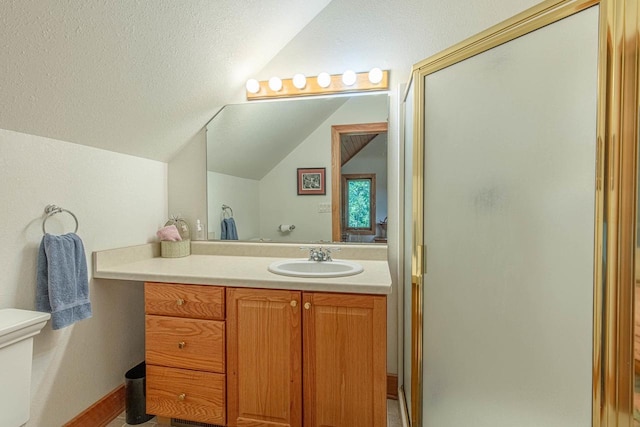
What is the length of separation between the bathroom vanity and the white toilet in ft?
1.33

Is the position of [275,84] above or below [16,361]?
above

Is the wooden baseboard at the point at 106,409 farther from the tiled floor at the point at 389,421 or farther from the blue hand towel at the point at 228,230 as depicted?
the blue hand towel at the point at 228,230

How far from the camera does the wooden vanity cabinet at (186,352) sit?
141 centimetres

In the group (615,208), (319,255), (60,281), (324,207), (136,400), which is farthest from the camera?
(324,207)

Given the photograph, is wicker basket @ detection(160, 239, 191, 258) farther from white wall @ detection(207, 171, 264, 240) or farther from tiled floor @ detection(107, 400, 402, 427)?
tiled floor @ detection(107, 400, 402, 427)

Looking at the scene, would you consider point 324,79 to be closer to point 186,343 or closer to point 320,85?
point 320,85

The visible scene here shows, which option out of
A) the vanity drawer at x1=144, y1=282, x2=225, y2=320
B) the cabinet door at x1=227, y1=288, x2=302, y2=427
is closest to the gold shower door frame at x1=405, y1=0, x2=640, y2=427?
the cabinet door at x1=227, y1=288, x2=302, y2=427

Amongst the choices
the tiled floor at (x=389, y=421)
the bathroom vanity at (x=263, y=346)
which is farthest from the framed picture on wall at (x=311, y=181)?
the tiled floor at (x=389, y=421)

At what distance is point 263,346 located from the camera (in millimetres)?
1372

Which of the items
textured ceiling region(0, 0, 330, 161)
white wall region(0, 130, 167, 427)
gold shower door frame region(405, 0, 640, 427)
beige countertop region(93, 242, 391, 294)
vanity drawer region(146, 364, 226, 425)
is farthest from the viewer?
vanity drawer region(146, 364, 226, 425)

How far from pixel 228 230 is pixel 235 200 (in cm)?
21

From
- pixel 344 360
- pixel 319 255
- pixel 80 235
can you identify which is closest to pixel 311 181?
pixel 319 255

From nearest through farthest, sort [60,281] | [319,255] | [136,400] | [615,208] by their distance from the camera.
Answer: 1. [615,208]
2. [60,281]
3. [136,400]
4. [319,255]

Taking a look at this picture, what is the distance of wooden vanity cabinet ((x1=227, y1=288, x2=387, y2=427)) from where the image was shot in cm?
129
